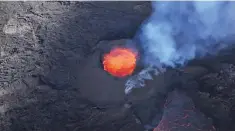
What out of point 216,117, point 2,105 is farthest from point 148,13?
point 2,105

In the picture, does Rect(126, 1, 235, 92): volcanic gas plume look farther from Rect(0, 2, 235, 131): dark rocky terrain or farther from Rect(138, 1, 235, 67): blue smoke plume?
Rect(0, 2, 235, 131): dark rocky terrain

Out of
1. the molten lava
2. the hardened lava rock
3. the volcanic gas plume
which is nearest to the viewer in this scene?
the hardened lava rock

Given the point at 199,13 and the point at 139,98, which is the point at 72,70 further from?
the point at 199,13

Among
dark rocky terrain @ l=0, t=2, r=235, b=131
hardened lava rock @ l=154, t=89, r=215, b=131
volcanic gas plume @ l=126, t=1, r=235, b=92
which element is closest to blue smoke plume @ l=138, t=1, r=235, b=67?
volcanic gas plume @ l=126, t=1, r=235, b=92

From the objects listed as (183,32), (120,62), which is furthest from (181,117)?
(183,32)

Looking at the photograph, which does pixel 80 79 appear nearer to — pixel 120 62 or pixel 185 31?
pixel 120 62

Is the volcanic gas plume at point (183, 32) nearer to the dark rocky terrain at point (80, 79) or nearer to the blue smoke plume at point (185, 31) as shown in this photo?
the blue smoke plume at point (185, 31)
